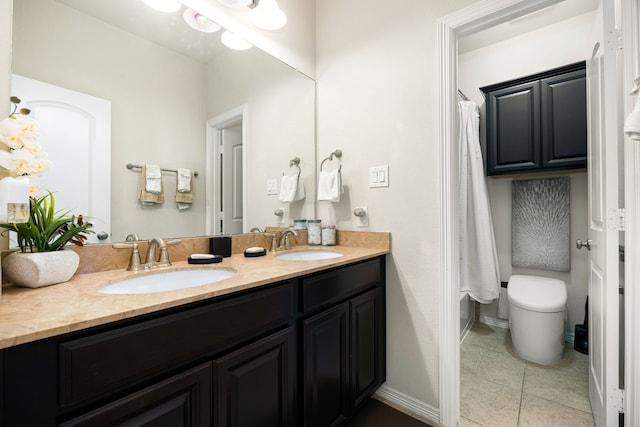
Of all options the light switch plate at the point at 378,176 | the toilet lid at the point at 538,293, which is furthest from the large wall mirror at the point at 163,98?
the toilet lid at the point at 538,293

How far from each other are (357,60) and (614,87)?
1.21 m

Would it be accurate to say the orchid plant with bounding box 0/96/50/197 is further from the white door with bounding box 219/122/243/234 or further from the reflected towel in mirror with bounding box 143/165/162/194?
the white door with bounding box 219/122/243/234

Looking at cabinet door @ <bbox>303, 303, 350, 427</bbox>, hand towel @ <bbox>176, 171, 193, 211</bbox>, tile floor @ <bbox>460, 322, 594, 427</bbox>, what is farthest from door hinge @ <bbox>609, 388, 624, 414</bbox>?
hand towel @ <bbox>176, 171, 193, 211</bbox>

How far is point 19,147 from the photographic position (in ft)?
2.43

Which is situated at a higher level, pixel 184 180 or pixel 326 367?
pixel 184 180

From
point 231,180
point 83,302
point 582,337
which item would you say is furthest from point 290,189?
point 582,337

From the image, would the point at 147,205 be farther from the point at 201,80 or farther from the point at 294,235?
the point at 294,235

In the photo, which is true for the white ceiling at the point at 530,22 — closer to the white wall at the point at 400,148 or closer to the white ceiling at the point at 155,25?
the white wall at the point at 400,148

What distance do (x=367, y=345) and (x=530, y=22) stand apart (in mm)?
2750

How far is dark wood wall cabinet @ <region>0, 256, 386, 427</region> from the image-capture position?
54cm

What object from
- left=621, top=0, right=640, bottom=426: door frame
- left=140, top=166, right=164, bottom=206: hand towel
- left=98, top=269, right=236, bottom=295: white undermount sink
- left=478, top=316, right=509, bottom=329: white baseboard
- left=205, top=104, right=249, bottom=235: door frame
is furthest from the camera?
left=478, top=316, right=509, bottom=329: white baseboard

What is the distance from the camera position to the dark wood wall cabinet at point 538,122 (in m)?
2.02

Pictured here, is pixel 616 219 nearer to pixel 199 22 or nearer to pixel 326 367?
pixel 326 367

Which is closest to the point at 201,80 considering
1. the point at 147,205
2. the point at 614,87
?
the point at 147,205
